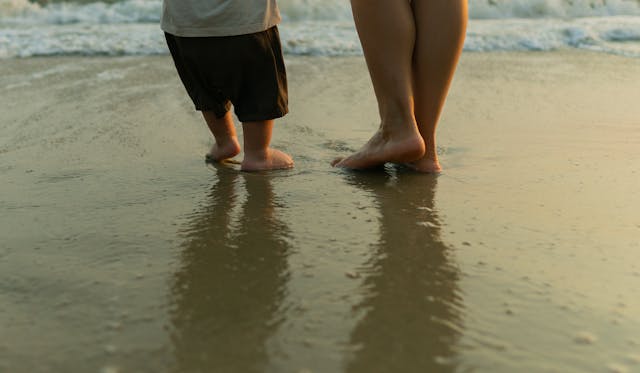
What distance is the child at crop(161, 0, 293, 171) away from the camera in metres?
2.01

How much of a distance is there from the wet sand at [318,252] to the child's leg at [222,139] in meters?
0.10

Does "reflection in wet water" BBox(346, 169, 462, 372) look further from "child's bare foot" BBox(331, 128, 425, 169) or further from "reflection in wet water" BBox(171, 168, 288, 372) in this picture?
"child's bare foot" BBox(331, 128, 425, 169)

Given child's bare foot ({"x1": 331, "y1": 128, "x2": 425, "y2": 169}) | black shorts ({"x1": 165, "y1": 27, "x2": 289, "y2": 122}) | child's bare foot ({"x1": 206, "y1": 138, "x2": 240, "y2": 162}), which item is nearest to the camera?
child's bare foot ({"x1": 331, "y1": 128, "x2": 425, "y2": 169})

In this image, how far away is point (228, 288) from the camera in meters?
1.15

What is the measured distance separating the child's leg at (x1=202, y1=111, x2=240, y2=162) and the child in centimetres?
9

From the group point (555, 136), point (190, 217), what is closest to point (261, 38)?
point (190, 217)

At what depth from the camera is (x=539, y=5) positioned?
886 cm

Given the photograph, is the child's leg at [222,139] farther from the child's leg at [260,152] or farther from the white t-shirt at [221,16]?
the white t-shirt at [221,16]

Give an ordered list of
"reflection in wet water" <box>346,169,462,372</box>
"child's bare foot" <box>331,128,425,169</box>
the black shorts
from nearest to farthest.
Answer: "reflection in wet water" <box>346,169,462,372</box>
"child's bare foot" <box>331,128,425,169</box>
the black shorts

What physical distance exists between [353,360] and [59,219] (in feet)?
2.88

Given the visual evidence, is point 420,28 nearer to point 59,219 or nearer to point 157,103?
point 59,219

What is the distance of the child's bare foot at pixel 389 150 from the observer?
1915mm

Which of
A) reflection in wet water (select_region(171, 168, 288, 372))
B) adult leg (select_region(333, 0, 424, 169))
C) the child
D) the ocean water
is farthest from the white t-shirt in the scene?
the ocean water

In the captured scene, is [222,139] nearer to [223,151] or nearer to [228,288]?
[223,151]
